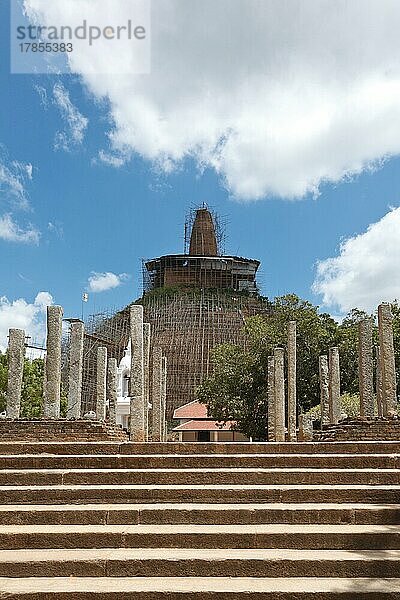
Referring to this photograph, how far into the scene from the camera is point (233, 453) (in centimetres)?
874

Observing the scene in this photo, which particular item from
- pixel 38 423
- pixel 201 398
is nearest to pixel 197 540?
pixel 38 423

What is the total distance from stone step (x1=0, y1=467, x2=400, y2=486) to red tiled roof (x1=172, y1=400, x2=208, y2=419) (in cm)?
3697

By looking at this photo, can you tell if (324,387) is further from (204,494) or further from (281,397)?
(204,494)

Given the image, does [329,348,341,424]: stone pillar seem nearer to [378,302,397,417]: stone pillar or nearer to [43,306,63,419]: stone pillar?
[378,302,397,417]: stone pillar

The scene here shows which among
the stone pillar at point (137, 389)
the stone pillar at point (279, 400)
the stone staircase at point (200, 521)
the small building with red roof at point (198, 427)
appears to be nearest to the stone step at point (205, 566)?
the stone staircase at point (200, 521)

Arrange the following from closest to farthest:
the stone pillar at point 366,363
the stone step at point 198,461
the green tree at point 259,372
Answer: the stone step at point 198,461 → the stone pillar at point 366,363 → the green tree at point 259,372

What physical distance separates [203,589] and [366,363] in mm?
12552

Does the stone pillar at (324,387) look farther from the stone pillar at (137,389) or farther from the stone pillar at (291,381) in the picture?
the stone pillar at (137,389)

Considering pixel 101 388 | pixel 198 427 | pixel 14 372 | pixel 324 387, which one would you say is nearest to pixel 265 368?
pixel 324 387

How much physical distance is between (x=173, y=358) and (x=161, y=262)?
49.7 feet

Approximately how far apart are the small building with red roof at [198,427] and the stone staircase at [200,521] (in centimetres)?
3375

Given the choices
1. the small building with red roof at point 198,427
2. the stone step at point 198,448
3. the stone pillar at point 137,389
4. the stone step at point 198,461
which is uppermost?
the stone pillar at point 137,389

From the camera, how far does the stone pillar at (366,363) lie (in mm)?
16906

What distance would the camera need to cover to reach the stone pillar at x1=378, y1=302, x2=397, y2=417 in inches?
599
